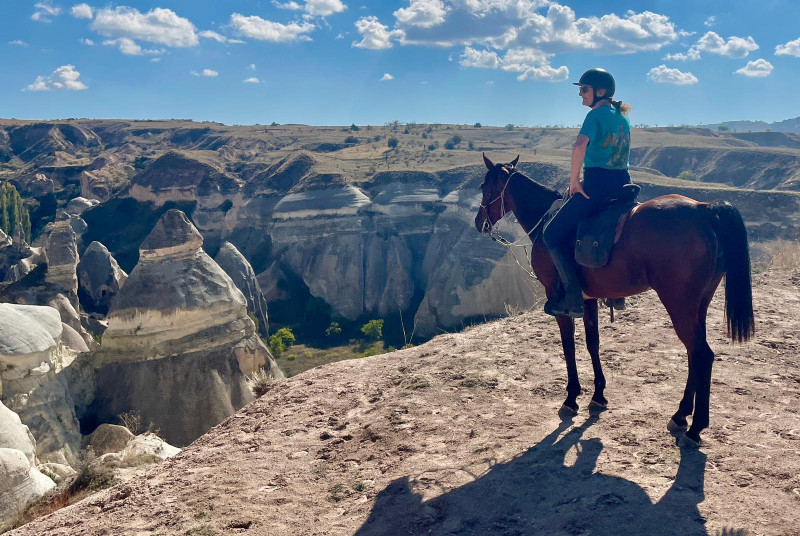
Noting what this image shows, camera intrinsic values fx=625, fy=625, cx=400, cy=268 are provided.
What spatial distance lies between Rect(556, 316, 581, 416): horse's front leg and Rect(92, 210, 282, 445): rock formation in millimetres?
14166

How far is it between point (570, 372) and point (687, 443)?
1.32 m

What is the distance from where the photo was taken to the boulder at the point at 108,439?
46.7 ft

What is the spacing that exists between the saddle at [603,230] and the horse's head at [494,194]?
1339 mm

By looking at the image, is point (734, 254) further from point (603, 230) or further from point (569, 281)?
point (569, 281)

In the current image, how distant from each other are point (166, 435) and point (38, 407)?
3672 millimetres

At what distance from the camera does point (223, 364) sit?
774 inches

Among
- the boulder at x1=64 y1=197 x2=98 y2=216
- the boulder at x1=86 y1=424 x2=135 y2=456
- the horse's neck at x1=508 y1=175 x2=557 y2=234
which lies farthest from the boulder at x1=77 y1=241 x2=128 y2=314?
the horse's neck at x1=508 y1=175 x2=557 y2=234

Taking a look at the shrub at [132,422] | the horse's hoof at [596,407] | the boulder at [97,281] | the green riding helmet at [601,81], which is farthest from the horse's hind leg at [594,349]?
the boulder at [97,281]

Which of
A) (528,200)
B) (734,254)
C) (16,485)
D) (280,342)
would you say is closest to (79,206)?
(280,342)

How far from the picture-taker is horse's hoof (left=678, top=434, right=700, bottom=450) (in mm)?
4927

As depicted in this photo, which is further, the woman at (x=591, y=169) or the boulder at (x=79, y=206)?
the boulder at (x=79, y=206)

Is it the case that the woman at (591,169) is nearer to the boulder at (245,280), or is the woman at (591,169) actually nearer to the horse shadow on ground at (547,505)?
the horse shadow on ground at (547,505)

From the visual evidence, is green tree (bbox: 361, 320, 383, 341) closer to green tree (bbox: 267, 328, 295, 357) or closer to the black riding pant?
green tree (bbox: 267, 328, 295, 357)

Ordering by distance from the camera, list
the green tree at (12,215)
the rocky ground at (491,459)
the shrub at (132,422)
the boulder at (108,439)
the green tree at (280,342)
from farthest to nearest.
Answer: the green tree at (12,215)
the green tree at (280,342)
the shrub at (132,422)
the boulder at (108,439)
the rocky ground at (491,459)
